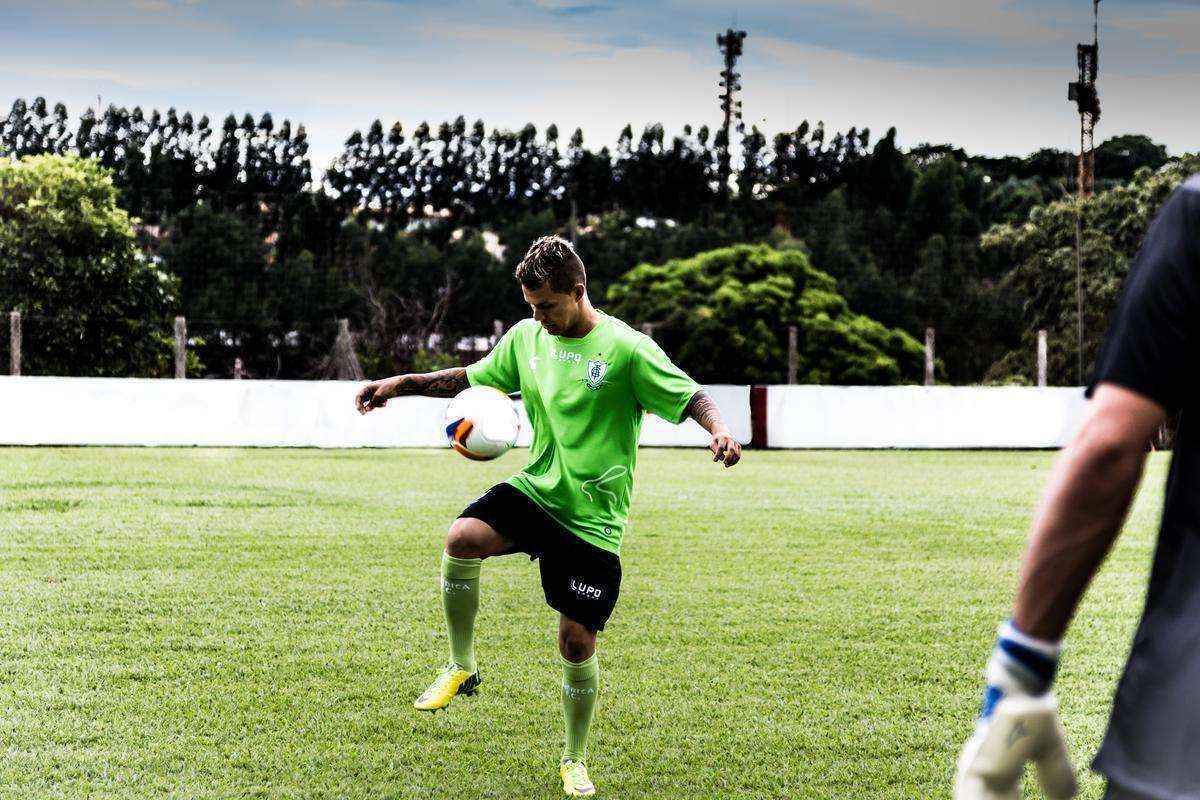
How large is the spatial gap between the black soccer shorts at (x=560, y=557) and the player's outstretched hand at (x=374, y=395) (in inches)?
32.4

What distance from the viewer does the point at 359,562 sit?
9.66m

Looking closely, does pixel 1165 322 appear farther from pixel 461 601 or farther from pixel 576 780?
pixel 461 601

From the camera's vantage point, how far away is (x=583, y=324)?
15.5ft

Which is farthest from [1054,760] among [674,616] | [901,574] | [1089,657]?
[901,574]

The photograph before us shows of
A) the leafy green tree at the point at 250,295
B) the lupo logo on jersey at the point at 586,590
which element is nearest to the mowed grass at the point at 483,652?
the lupo logo on jersey at the point at 586,590

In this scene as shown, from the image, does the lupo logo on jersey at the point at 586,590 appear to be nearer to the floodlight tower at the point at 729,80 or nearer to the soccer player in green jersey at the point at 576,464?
the soccer player in green jersey at the point at 576,464

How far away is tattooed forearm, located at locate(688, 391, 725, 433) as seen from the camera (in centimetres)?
452

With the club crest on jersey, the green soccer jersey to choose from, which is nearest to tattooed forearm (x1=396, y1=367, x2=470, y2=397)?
the green soccer jersey

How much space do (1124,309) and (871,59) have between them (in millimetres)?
55702

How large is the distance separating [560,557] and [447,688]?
0.78 metres

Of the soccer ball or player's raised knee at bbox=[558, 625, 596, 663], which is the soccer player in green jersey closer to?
player's raised knee at bbox=[558, 625, 596, 663]

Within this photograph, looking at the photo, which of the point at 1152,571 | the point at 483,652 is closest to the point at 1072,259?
the point at 483,652

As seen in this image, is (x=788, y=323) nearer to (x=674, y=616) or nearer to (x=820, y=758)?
(x=674, y=616)

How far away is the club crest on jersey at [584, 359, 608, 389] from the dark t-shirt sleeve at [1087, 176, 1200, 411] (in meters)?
3.12
